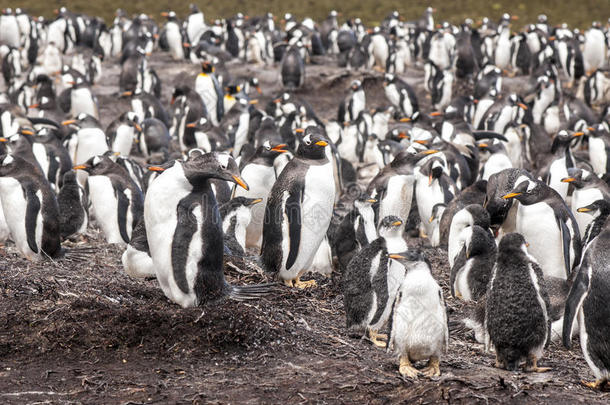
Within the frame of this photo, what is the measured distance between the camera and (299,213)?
683 cm

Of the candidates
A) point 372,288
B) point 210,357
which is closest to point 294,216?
point 372,288

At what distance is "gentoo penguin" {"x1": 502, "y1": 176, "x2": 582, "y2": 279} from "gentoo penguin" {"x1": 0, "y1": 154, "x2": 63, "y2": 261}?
14.3ft

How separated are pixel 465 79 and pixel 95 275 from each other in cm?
1678

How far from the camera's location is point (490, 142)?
38.4 ft

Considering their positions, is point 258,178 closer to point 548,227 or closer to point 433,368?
point 548,227

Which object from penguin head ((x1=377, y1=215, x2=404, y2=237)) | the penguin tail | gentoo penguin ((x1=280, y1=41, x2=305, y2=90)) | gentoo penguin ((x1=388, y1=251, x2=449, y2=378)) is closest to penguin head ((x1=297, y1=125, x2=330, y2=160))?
penguin head ((x1=377, y1=215, x2=404, y2=237))

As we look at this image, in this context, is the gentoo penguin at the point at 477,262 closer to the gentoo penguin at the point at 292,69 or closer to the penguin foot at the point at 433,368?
the penguin foot at the point at 433,368

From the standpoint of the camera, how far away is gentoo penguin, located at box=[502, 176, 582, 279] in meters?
7.55

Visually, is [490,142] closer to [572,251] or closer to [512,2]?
[572,251]

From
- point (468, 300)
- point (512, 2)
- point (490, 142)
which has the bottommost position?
point (468, 300)

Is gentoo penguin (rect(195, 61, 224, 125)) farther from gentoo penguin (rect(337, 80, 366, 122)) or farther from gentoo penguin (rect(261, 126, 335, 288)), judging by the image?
gentoo penguin (rect(261, 126, 335, 288))

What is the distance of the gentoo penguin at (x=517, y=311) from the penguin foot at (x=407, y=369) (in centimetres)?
62

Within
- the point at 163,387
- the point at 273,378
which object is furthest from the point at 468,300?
the point at 163,387

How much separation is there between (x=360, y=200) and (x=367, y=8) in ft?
112
